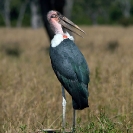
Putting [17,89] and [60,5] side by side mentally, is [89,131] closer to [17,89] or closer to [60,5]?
[17,89]

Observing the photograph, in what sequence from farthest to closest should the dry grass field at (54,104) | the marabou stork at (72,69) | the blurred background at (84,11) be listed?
the blurred background at (84,11) → the dry grass field at (54,104) → the marabou stork at (72,69)

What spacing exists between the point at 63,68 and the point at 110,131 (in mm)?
646

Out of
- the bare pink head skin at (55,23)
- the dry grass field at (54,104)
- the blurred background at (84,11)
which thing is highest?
Answer: the blurred background at (84,11)

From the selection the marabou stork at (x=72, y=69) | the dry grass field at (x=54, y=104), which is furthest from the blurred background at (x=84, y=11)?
the marabou stork at (x=72, y=69)

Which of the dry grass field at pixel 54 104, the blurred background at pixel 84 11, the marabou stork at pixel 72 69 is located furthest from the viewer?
the blurred background at pixel 84 11

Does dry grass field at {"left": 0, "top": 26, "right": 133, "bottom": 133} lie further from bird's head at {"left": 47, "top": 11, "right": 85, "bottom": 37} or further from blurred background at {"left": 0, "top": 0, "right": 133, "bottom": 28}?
blurred background at {"left": 0, "top": 0, "right": 133, "bottom": 28}

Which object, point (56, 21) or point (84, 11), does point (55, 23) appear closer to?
point (56, 21)

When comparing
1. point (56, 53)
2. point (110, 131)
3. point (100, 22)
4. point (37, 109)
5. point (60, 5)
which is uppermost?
point (100, 22)

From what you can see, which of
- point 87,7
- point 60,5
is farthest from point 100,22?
point 60,5

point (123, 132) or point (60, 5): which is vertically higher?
point (60, 5)

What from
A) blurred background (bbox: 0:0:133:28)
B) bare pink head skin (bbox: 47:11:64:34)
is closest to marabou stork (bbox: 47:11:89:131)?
bare pink head skin (bbox: 47:11:64:34)

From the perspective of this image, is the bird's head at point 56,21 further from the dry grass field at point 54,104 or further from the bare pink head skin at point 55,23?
the dry grass field at point 54,104

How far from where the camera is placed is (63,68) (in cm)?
388

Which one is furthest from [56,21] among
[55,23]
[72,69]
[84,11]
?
[84,11]
